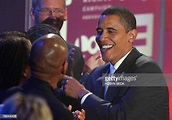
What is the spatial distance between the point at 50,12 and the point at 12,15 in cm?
27

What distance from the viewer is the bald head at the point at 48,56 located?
1.51 metres

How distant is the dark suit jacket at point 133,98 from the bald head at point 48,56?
45 centimetres

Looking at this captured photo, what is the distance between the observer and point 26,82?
5.09ft

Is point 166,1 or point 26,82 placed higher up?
point 166,1

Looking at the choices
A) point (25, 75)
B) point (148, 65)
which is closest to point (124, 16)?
point (148, 65)

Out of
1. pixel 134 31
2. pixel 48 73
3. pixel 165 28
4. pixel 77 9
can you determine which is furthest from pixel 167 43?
pixel 48 73

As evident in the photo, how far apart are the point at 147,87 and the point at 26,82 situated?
23.6 inches

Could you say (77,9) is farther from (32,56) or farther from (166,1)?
(32,56)

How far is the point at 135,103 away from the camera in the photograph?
6.38 ft

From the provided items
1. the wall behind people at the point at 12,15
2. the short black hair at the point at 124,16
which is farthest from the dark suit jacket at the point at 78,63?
the wall behind people at the point at 12,15

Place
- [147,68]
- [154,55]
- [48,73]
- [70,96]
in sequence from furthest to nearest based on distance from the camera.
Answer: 1. [154,55]
2. [147,68]
3. [70,96]
4. [48,73]

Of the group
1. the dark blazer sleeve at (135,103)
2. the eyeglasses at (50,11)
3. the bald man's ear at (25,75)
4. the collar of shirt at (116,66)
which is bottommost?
the dark blazer sleeve at (135,103)

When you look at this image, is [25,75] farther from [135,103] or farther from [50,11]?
[50,11]

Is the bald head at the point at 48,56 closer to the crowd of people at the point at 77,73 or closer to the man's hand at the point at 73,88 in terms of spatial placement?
the crowd of people at the point at 77,73
